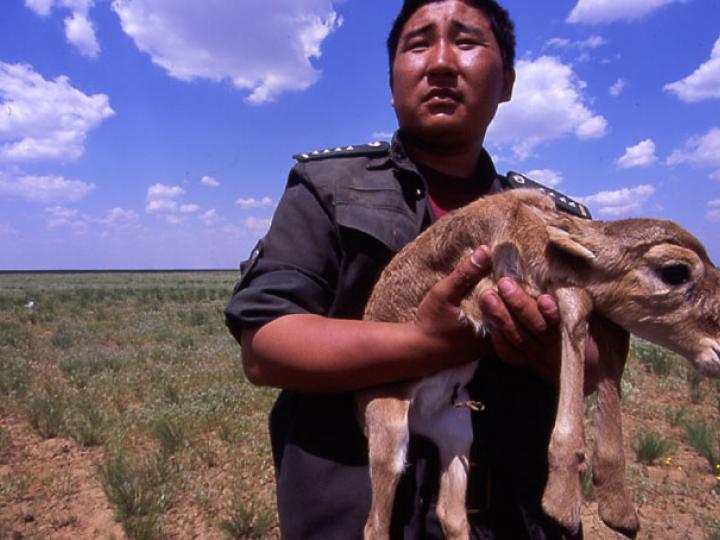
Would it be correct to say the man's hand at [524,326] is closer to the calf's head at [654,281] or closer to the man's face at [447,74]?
the calf's head at [654,281]

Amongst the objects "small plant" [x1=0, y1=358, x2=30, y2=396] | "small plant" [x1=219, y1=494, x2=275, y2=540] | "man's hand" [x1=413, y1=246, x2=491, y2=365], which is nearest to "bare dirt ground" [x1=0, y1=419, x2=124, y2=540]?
"small plant" [x1=219, y1=494, x2=275, y2=540]

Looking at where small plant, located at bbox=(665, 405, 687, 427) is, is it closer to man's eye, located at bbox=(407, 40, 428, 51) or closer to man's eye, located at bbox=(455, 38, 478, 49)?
man's eye, located at bbox=(455, 38, 478, 49)

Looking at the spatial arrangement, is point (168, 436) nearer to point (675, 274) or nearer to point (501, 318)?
point (501, 318)

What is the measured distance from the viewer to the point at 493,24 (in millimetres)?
2701

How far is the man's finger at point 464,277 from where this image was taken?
1993 millimetres

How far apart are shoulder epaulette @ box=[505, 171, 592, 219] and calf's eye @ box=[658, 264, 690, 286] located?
0.79 m

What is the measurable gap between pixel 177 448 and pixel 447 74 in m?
6.40

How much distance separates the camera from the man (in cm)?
209

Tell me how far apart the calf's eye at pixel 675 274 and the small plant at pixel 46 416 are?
8.56 meters

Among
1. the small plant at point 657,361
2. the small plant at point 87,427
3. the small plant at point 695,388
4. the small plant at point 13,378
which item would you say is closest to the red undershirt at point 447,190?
the small plant at point 87,427

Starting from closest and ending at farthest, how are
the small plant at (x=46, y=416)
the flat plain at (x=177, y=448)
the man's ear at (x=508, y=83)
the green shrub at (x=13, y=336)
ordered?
1. the man's ear at (x=508, y=83)
2. the flat plain at (x=177, y=448)
3. the small plant at (x=46, y=416)
4. the green shrub at (x=13, y=336)

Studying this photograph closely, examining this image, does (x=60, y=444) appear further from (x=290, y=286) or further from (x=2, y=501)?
(x=290, y=286)

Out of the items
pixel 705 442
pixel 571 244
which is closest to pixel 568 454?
pixel 571 244

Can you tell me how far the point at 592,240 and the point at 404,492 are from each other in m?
1.28
